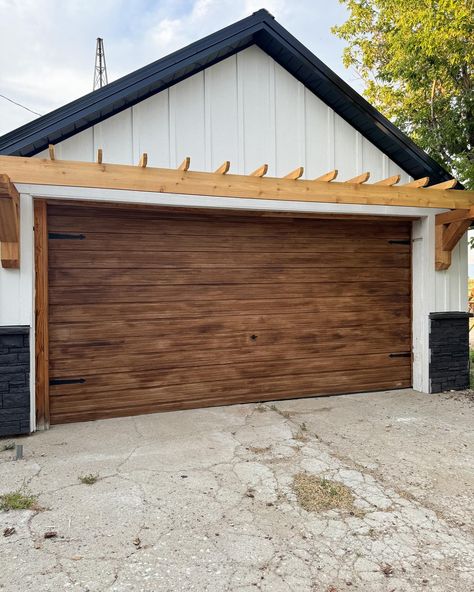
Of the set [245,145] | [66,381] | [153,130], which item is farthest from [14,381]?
[245,145]

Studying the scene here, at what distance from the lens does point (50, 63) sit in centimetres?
1064

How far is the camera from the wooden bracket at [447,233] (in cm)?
493

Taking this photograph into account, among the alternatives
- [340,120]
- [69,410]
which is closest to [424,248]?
[340,120]

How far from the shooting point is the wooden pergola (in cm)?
325

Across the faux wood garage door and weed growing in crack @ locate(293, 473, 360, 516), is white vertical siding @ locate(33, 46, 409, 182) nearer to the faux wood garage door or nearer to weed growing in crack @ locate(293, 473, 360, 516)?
the faux wood garage door

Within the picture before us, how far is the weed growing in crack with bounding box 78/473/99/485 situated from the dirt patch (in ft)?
4.37

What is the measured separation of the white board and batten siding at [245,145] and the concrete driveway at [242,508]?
5.26ft

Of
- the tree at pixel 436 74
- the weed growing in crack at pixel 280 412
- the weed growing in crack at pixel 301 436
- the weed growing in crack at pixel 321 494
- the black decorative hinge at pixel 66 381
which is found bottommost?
the weed growing in crack at pixel 280 412

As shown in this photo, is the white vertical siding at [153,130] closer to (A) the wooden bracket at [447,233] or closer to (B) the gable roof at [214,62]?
(B) the gable roof at [214,62]

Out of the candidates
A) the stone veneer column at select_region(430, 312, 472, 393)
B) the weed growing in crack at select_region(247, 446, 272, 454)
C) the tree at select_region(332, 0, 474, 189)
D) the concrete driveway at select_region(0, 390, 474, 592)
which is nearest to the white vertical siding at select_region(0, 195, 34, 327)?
the concrete driveway at select_region(0, 390, 474, 592)

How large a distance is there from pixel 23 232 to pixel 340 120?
3.70 m

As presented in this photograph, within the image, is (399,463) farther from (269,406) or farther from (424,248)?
(424,248)

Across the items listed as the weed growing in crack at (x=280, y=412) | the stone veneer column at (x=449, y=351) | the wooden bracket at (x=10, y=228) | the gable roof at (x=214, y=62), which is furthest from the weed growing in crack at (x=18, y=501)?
the stone veneer column at (x=449, y=351)

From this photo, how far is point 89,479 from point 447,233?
464 cm
